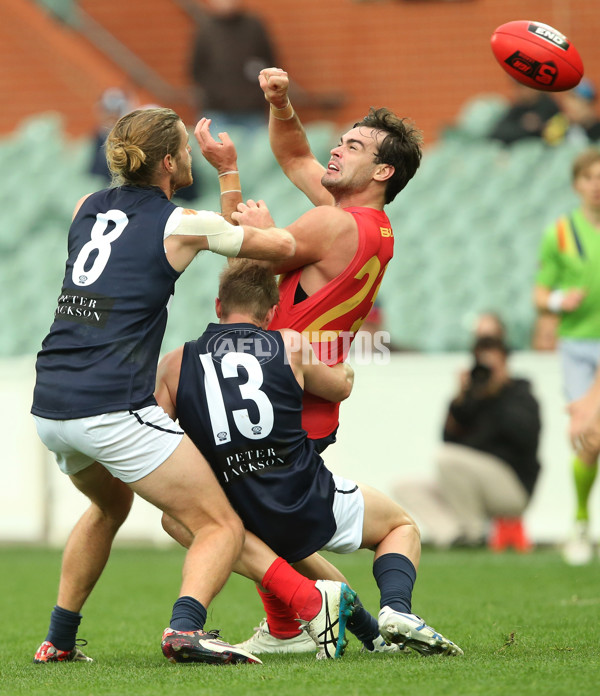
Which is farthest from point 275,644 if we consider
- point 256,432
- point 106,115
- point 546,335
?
point 106,115

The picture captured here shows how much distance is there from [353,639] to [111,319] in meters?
1.81

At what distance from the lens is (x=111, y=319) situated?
384 cm

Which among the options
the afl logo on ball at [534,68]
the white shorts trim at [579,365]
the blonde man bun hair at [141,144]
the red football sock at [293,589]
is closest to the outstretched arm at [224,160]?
the blonde man bun hair at [141,144]

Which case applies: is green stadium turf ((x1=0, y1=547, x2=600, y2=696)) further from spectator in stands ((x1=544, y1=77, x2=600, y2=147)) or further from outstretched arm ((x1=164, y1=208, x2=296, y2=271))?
spectator in stands ((x1=544, y1=77, x2=600, y2=147))

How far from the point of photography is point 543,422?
8.57 meters

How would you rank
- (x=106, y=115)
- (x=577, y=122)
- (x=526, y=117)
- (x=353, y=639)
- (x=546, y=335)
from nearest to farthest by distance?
(x=353, y=639) < (x=546, y=335) < (x=577, y=122) < (x=526, y=117) < (x=106, y=115)

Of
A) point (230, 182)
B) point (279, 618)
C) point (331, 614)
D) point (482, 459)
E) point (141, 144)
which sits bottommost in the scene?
point (482, 459)

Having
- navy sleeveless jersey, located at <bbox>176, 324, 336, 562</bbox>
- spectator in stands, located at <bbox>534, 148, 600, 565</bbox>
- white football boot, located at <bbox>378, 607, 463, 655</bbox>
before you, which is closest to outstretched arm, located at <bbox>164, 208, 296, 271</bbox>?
navy sleeveless jersey, located at <bbox>176, 324, 336, 562</bbox>

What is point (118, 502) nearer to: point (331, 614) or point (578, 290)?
point (331, 614)

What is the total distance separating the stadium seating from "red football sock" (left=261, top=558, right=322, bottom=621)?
584cm

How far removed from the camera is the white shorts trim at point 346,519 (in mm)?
4098

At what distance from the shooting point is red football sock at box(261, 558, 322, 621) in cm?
390

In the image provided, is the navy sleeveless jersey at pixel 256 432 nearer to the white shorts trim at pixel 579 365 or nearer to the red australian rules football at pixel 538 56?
the red australian rules football at pixel 538 56

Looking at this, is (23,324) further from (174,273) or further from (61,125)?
(174,273)
